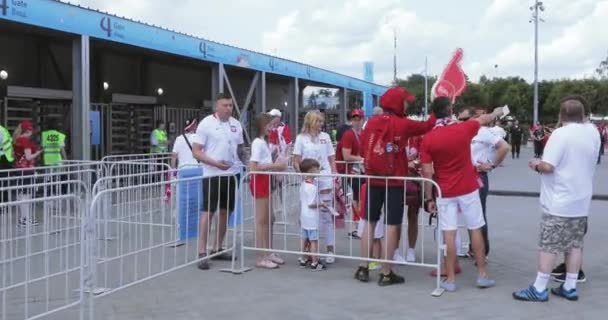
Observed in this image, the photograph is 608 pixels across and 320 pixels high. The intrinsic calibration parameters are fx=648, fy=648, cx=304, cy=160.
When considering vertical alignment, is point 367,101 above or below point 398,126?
above

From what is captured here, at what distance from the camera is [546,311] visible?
5.41m

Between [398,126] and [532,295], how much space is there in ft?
6.30

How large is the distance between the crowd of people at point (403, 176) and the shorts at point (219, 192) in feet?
0.04

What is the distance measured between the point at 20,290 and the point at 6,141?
191 inches

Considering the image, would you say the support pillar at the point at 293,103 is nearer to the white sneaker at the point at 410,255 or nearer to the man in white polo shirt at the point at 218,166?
the man in white polo shirt at the point at 218,166

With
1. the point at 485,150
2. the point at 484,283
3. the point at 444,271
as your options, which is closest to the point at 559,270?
the point at 484,283

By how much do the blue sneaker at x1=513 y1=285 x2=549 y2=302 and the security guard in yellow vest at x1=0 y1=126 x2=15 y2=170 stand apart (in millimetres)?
7904

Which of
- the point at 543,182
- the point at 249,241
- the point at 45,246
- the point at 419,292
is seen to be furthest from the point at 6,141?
the point at 543,182

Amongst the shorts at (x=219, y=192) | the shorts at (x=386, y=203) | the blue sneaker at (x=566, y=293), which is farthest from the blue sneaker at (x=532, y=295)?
the shorts at (x=219, y=192)

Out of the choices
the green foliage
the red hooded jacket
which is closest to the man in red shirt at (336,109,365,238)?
the red hooded jacket

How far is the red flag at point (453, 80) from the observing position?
28.7 feet

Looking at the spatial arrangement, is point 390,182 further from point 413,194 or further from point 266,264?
point 266,264

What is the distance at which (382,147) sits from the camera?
6.15m

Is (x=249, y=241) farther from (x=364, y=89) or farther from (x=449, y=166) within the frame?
(x=364, y=89)
